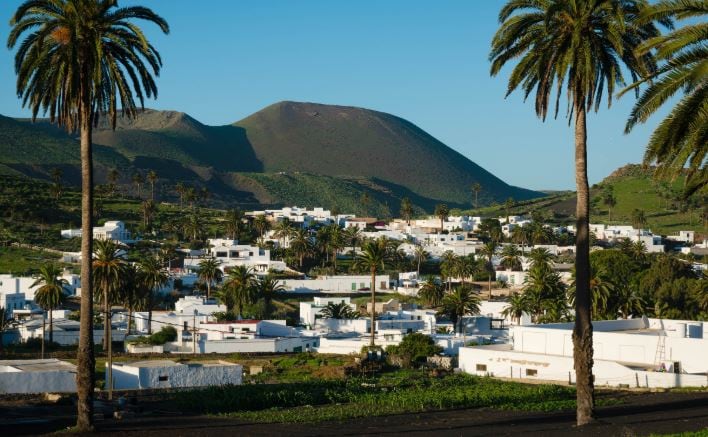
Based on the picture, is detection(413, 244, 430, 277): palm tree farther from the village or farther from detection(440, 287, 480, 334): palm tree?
detection(440, 287, 480, 334): palm tree

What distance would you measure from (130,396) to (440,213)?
126 metres

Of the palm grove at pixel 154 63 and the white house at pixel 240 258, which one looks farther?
the white house at pixel 240 258

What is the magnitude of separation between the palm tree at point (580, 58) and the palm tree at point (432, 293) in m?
73.2

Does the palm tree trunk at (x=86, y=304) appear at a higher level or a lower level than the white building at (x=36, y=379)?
higher

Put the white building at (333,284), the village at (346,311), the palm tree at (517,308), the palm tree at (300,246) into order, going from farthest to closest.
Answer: the palm tree at (300,246) < the white building at (333,284) < the palm tree at (517,308) < the village at (346,311)

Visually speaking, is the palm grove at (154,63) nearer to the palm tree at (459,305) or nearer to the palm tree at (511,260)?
the palm tree at (459,305)

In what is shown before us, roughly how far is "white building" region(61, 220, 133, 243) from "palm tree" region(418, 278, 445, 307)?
4092 cm

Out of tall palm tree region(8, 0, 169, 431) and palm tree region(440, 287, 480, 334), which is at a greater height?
tall palm tree region(8, 0, 169, 431)

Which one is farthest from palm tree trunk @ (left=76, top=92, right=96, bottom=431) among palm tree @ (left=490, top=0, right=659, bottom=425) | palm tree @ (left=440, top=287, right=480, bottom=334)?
palm tree @ (left=440, top=287, right=480, bottom=334)

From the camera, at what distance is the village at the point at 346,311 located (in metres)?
56.6

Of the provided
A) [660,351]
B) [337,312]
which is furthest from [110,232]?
[660,351]

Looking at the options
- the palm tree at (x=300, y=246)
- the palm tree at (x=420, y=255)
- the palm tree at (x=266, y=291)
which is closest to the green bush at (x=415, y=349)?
the palm tree at (x=266, y=291)

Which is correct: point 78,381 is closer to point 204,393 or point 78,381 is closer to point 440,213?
point 204,393

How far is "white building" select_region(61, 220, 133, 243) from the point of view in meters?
128
